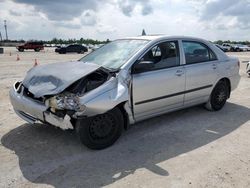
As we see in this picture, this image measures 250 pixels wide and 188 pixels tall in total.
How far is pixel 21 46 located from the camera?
45469 millimetres

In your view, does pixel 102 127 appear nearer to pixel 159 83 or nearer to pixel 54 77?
pixel 54 77

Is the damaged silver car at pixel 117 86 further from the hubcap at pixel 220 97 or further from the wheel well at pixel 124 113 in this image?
the hubcap at pixel 220 97

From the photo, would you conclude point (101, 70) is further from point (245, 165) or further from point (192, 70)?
point (245, 165)

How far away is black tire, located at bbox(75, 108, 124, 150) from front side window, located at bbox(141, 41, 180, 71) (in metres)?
1.14

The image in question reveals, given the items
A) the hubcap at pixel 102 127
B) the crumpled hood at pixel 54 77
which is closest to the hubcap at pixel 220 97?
the hubcap at pixel 102 127

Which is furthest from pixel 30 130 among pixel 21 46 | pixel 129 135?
pixel 21 46

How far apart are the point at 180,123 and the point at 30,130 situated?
2745 millimetres

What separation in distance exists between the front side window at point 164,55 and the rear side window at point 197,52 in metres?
0.26

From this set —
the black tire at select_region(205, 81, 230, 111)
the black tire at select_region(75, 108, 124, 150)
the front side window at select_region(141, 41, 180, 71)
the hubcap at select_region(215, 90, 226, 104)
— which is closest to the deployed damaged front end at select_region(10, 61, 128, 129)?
the black tire at select_region(75, 108, 124, 150)

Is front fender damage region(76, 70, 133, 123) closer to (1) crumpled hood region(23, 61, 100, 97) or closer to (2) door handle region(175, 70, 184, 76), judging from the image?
(1) crumpled hood region(23, 61, 100, 97)

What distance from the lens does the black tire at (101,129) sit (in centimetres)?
414

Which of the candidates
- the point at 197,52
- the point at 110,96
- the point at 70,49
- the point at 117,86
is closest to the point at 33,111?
the point at 110,96

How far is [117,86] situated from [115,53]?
1.03m

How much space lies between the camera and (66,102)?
4043 millimetres
